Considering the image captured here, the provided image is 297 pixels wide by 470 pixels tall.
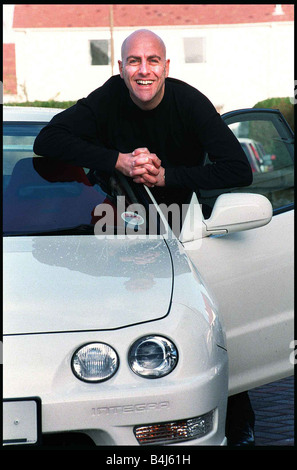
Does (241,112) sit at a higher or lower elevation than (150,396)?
higher

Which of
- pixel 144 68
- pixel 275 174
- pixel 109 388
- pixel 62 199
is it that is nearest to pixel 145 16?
pixel 275 174

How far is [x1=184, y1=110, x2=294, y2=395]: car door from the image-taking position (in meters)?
3.81

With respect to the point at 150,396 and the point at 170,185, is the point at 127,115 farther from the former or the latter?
the point at 150,396

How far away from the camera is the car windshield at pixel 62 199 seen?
3.54 m

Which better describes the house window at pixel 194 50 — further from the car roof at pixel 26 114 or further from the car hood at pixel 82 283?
the car hood at pixel 82 283

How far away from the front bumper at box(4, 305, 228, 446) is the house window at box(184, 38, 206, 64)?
36.8 metres

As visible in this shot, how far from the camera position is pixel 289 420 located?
455cm

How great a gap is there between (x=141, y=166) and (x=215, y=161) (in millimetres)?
458

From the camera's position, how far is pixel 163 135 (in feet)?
13.0

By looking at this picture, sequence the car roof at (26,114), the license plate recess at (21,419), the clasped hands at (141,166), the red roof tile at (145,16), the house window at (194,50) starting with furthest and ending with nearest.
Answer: the house window at (194,50), the red roof tile at (145,16), the car roof at (26,114), the clasped hands at (141,166), the license plate recess at (21,419)

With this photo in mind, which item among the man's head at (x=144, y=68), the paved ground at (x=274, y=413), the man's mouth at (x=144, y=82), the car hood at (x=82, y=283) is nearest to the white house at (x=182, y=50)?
the paved ground at (x=274, y=413)

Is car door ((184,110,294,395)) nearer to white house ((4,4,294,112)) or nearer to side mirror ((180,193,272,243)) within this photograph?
side mirror ((180,193,272,243))
